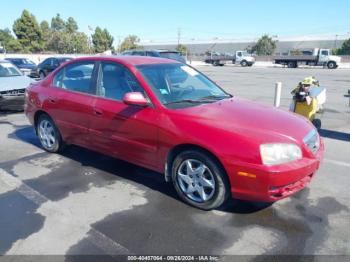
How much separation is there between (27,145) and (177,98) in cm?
356

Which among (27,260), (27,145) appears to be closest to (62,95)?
(27,145)

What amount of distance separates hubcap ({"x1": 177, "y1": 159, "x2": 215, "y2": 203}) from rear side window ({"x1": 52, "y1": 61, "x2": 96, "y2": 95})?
181cm

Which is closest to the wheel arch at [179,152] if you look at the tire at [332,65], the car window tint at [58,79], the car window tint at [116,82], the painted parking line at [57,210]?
the car window tint at [116,82]

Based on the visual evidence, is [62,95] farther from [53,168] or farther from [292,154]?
[292,154]

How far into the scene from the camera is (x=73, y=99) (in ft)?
16.5

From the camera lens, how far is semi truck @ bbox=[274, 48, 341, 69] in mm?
38531

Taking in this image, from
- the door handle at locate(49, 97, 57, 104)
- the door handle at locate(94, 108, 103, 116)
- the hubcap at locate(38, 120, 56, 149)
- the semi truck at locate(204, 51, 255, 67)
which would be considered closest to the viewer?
the door handle at locate(94, 108, 103, 116)

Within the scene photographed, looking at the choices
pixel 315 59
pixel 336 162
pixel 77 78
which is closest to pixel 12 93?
pixel 77 78

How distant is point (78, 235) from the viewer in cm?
331

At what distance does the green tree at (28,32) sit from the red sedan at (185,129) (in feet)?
217

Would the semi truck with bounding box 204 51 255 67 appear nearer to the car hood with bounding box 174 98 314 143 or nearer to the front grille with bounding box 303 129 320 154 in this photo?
the car hood with bounding box 174 98 314 143

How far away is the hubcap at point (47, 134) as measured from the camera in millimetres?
5734

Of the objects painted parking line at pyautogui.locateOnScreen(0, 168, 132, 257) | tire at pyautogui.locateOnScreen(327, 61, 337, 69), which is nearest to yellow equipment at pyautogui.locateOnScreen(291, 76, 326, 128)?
painted parking line at pyautogui.locateOnScreen(0, 168, 132, 257)

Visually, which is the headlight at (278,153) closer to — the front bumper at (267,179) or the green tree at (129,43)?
the front bumper at (267,179)
